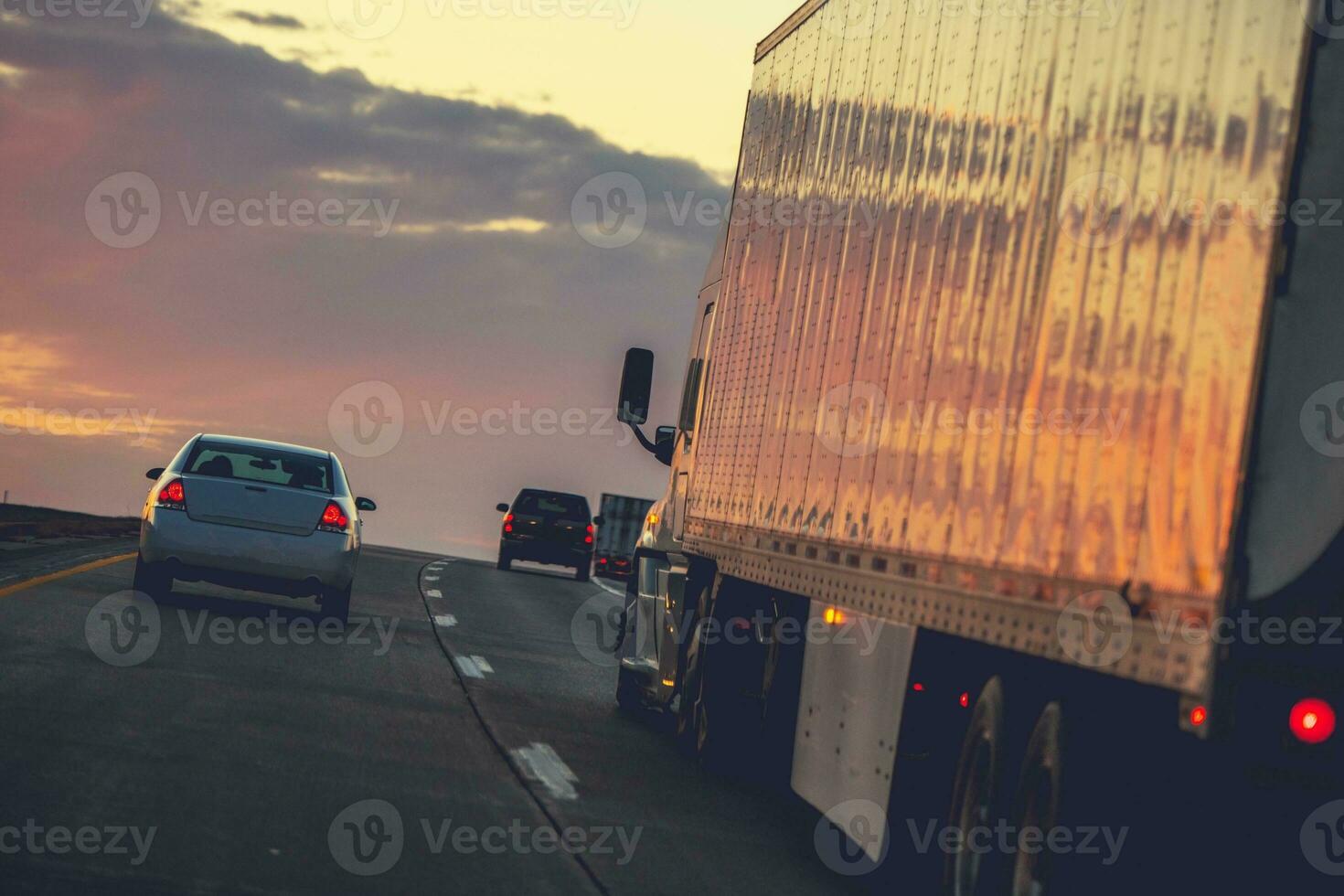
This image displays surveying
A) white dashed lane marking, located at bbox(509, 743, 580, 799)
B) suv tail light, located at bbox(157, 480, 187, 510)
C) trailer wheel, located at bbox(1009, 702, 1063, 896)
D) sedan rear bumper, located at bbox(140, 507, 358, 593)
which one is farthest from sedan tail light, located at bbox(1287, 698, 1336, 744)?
suv tail light, located at bbox(157, 480, 187, 510)

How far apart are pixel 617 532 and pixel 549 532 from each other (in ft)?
14.2

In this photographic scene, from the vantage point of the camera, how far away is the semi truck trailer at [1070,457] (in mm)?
5238

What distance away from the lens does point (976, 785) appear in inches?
276

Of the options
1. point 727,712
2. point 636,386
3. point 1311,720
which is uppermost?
point 636,386

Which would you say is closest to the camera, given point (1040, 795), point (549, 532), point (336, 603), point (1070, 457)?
point (1070, 457)

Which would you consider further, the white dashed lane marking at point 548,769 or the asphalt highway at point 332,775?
the white dashed lane marking at point 548,769

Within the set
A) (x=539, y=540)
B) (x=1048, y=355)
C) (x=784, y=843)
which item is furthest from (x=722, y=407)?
(x=539, y=540)

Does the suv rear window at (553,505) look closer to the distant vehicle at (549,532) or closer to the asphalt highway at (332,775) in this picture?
the distant vehicle at (549,532)

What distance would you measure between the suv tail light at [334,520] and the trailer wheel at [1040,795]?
1149 cm

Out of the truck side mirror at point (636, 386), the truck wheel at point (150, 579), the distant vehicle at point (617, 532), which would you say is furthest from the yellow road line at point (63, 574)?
the distant vehicle at point (617, 532)

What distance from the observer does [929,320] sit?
7879mm

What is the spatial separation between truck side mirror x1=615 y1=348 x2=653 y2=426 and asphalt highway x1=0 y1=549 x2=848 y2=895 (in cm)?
215

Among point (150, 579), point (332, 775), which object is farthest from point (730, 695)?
point (150, 579)

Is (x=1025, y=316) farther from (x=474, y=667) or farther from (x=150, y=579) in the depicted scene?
(x=150, y=579)
